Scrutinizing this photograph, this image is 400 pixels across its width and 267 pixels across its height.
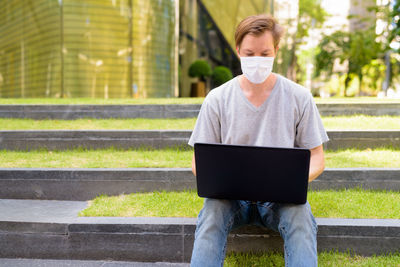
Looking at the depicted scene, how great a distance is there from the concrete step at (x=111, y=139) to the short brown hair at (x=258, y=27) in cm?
257

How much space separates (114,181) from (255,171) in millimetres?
2072

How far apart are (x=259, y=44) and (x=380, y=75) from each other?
1513 inches

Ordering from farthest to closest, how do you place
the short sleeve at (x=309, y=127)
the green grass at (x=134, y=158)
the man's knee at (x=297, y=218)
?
the green grass at (x=134, y=158) < the short sleeve at (x=309, y=127) < the man's knee at (x=297, y=218)

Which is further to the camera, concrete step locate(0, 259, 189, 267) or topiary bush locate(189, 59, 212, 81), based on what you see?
topiary bush locate(189, 59, 212, 81)

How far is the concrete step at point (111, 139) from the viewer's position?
15.7ft

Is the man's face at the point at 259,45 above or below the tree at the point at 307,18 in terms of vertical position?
below

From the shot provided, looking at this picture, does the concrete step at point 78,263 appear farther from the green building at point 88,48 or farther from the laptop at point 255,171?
the green building at point 88,48

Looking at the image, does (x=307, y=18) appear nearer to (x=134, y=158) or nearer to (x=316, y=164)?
(x=134, y=158)

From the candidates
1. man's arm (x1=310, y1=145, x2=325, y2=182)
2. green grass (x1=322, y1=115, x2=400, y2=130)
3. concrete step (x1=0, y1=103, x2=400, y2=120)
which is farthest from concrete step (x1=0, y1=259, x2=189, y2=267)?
concrete step (x1=0, y1=103, x2=400, y2=120)

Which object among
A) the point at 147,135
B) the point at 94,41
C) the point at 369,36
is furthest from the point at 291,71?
the point at 147,135

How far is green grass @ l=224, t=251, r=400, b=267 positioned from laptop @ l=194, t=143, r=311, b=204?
767 mm

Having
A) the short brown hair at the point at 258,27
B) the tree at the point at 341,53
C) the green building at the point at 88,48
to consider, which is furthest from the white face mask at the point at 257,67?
the tree at the point at 341,53

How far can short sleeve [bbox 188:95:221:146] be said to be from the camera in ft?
8.15

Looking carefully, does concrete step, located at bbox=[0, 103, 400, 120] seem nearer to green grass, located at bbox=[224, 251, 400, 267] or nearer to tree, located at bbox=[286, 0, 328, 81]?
green grass, located at bbox=[224, 251, 400, 267]
